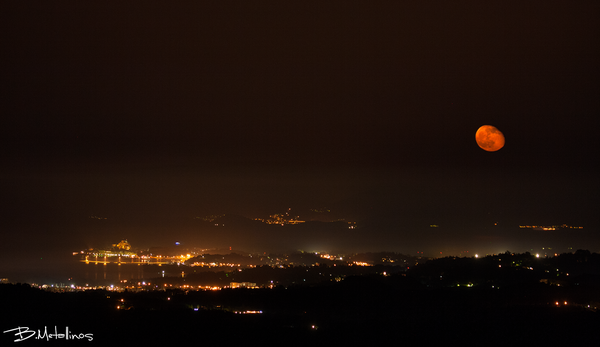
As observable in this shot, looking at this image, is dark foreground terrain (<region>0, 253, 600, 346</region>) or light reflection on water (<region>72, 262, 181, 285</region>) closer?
dark foreground terrain (<region>0, 253, 600, 346</region>)

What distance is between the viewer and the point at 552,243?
62625 millimetres

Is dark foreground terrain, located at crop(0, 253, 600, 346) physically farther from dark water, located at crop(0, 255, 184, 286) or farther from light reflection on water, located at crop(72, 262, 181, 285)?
dark water, located at crop(0, 255, 184, 286)

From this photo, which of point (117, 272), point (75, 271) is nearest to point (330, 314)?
point (117, 272)

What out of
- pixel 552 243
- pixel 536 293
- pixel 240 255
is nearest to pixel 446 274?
pixel 536 293

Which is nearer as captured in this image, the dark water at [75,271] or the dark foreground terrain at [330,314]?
the dark foreground terrain at [330,314]

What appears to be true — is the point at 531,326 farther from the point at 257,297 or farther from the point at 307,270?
the point at 307,270

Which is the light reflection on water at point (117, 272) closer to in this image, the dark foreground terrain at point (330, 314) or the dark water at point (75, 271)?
the dark water at point (75, 271)

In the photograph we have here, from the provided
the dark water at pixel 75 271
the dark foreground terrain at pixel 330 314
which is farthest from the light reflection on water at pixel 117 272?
the dark foreground terrain at pixel 330 314

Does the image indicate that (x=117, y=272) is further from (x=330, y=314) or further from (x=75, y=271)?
(x=330, y=314)

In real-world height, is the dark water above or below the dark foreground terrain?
above

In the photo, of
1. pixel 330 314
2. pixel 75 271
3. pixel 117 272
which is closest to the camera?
pixel 330 314

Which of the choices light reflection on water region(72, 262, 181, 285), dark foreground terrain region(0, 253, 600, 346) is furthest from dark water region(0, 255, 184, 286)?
dark foreground terrain region(0, 253, 600, 346)

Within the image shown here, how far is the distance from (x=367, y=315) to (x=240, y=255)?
126 ft

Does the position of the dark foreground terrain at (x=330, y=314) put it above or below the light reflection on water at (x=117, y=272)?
below
